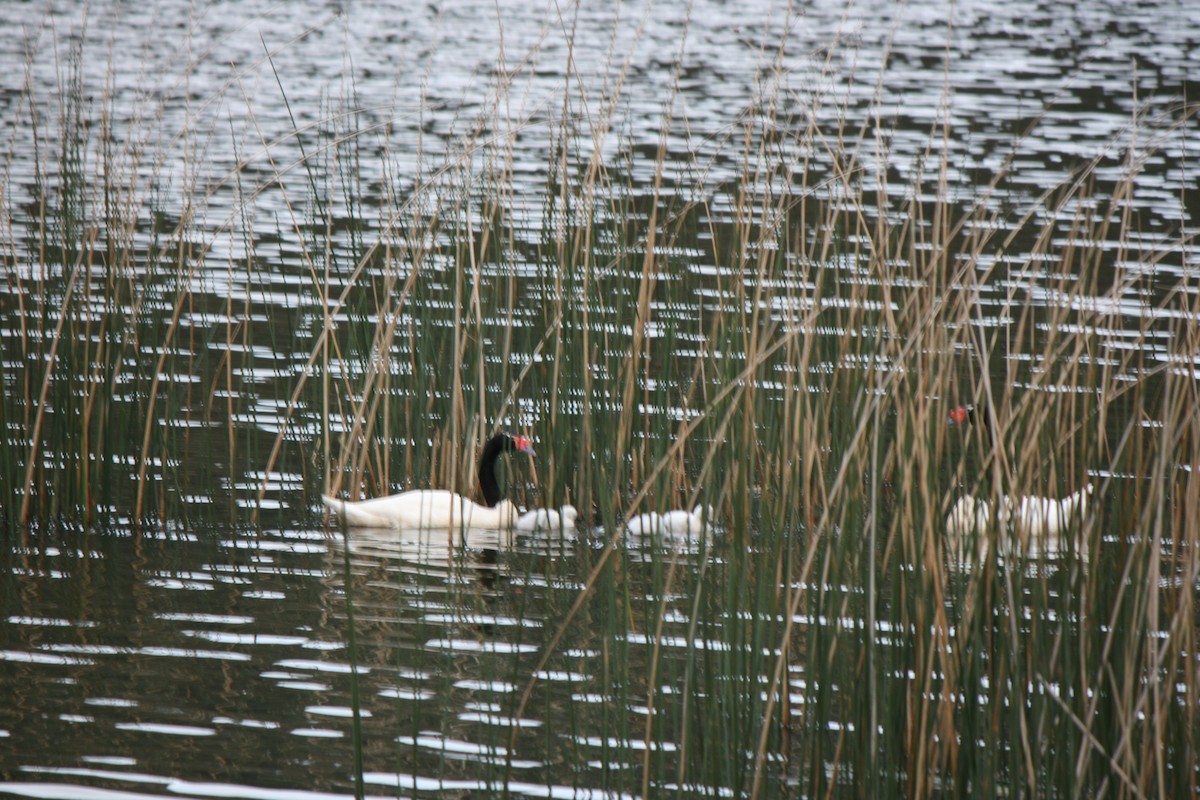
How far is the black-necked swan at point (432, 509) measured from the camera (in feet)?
18.7

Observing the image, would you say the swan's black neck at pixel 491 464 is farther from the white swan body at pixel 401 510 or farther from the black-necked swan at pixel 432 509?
the white swan body at pixel 401 510

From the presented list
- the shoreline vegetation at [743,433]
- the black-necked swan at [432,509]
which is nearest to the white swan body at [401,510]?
the black-necked swan at [432,509]

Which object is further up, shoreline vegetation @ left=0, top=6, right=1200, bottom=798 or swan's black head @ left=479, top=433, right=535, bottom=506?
shoreline vegetation @ left=0, top=6, right=1200, bottom=798

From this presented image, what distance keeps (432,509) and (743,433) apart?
2178 mm

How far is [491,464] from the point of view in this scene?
20.5ft

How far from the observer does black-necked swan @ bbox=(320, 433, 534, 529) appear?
18.7 ft

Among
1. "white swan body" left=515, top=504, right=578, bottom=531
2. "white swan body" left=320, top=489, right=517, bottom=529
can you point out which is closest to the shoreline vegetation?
"white swan body" left=515, top=504, right=578, bottom=531

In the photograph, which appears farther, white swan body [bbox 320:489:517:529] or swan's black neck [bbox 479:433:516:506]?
swan's black neck [bbox 479:433:516:506]

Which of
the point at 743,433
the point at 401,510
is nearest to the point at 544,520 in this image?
the point at 401,510

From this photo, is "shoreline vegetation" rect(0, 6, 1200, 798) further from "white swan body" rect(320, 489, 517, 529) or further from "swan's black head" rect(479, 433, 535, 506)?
"white swan body" rect(320, 489, 517, 529)

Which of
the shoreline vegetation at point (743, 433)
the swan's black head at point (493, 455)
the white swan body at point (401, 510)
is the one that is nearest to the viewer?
the shoreline vegetation at point (743, 433)

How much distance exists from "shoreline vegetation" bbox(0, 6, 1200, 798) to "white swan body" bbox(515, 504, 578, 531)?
0.08 m

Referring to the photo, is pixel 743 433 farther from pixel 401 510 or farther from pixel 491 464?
pixel 491 464

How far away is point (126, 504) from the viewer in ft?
19.2
